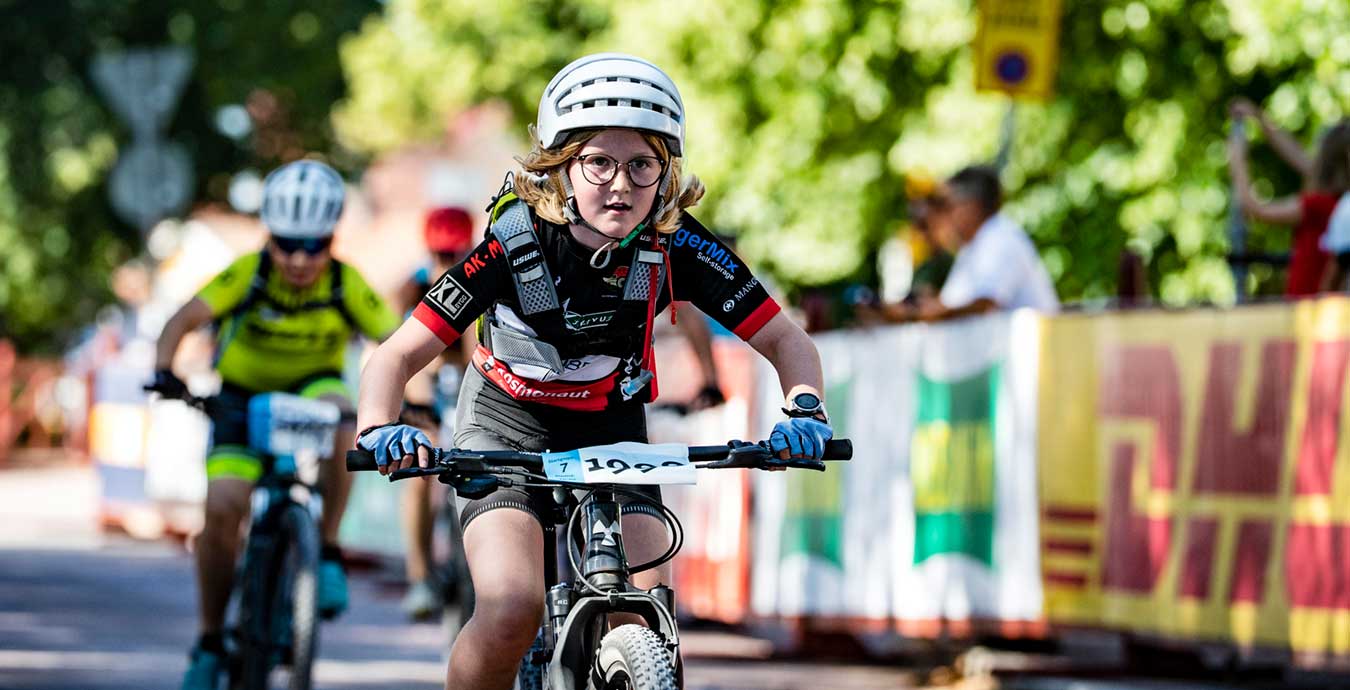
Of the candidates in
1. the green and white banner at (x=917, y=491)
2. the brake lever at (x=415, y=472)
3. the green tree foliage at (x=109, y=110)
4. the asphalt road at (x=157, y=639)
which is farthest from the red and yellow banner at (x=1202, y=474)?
the green tree foliage at (x=109, y=110)

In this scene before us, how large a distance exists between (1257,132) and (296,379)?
10.7 meters

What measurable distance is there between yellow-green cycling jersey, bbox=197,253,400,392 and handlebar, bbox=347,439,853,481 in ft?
12.0

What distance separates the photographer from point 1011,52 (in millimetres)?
13016

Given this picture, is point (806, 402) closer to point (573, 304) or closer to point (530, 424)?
point (573, 304)

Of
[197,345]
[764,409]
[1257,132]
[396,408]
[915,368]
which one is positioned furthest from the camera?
[197,345]

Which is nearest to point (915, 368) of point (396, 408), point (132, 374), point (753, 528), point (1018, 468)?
point (1018, 468)

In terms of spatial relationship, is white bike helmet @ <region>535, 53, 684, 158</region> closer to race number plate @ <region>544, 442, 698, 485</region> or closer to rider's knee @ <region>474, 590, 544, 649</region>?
race number plate @ <region>544, 442, 698, 485</region>

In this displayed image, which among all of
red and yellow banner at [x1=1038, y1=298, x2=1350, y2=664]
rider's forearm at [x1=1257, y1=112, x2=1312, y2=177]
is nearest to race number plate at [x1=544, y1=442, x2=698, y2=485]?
red and yellow banner at [x1=1038, y1=298, x2=1350, y2=664]

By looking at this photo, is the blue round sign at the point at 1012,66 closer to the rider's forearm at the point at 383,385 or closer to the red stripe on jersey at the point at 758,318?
the red stripe on jersey at the point at 758,318

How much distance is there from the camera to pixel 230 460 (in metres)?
8.81

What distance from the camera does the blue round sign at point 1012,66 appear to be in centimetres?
1299

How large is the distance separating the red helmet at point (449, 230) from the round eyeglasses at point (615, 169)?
203 inches

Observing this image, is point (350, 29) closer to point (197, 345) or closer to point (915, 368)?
point (197, 345)

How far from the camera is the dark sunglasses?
8.74 meters
